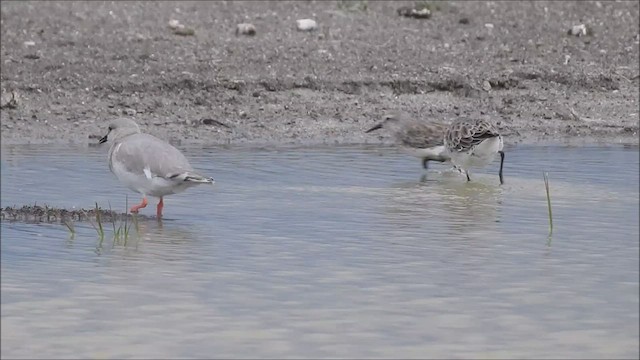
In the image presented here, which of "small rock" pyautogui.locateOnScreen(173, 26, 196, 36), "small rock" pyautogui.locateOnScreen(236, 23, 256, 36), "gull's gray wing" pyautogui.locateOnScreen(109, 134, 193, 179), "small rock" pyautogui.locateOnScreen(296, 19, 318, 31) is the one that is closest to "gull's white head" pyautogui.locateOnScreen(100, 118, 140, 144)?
"gull's gray wing" pyautogui.locateOnScreen(109, 134, 193, 179)

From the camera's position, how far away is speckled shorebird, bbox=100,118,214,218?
9773 millimetres

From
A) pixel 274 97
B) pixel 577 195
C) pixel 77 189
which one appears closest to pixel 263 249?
pixel 77 189

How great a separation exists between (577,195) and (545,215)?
956mm

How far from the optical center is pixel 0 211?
970 cm

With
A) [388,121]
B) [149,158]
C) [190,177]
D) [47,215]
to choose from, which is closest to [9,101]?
[388,121]

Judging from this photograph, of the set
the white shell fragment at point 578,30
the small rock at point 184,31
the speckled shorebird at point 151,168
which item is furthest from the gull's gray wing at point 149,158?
the white shell fragment at point 578,30

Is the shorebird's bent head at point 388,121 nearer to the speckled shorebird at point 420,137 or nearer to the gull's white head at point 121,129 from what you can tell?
the speckled shorebird at point 420,137

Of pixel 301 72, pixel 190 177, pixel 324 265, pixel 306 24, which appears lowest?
pixel 324 265

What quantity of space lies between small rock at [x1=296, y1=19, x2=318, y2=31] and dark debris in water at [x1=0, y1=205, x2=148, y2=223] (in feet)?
21.0

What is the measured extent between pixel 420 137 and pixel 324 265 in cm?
461

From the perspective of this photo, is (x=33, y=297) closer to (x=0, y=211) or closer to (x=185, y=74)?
(x=0, y=211)

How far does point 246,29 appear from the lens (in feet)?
51.2

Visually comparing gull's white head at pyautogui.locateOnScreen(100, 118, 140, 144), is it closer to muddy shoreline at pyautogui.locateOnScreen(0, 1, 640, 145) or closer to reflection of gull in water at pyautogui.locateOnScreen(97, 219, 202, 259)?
reflection of gull in water at pyautogui.locateOnScreen(97, 219, 202, 259)

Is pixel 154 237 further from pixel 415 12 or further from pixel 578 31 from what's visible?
pixel 578 31
